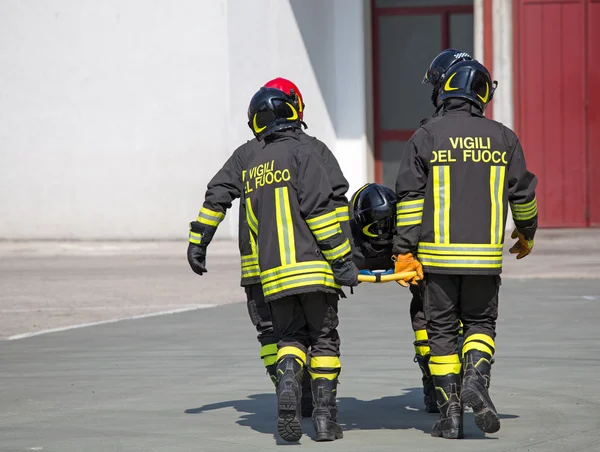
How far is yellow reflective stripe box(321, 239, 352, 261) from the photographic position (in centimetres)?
670

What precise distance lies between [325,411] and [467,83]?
1911 mm

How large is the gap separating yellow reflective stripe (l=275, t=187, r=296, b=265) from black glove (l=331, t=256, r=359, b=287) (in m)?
0.23

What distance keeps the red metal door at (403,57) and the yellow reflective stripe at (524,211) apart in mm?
14569

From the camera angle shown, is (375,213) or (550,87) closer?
(375,213)

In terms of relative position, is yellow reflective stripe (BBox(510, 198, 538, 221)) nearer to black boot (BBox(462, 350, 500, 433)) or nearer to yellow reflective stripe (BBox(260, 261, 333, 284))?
black boot (BBox(462, 350, 500, 433))

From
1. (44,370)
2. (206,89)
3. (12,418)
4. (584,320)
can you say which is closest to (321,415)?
(12,418)

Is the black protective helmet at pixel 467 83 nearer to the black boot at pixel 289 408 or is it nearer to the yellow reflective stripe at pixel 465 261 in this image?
the yellow reflective stripe at pixel 465 261

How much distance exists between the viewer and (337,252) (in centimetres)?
670

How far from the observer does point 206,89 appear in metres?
19.0

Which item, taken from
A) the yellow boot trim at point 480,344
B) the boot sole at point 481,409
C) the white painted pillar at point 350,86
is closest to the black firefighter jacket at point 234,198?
the yellow boot trim at point 480,344

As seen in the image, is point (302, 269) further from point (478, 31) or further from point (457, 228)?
point (478, 31)

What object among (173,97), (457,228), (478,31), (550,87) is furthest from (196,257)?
(550,87)

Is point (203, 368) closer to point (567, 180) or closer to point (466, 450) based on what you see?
point (466, 450)

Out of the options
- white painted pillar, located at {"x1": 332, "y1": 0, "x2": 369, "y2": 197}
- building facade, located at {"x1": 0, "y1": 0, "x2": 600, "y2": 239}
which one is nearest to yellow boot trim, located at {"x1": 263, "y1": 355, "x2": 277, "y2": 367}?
building facade, located at {"x1": 0, "y1": 0, "x2": 600, "y2": 239}
